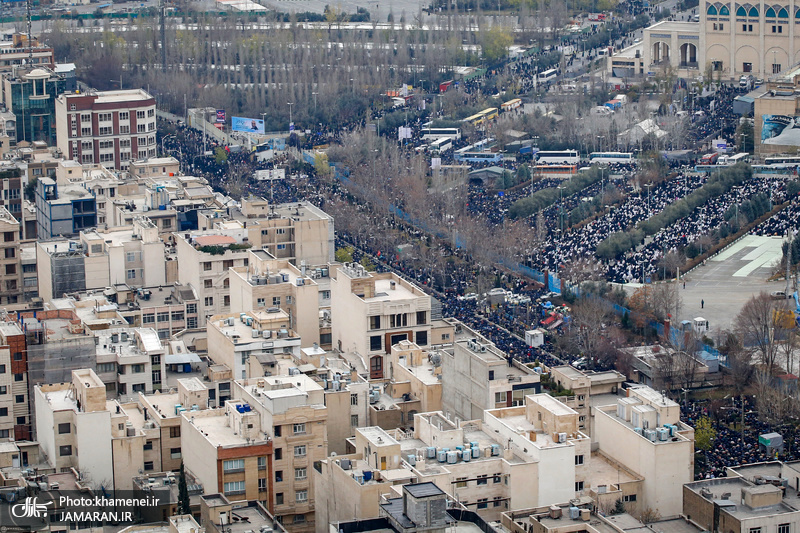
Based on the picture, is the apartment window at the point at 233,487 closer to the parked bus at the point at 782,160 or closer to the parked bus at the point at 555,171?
the parked bus at the point at 555,171

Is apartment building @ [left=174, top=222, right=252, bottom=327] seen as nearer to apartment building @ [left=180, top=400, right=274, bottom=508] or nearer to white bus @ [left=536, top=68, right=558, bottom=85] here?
apartment building @ [left=180, top=400, right=274, bottom=508]

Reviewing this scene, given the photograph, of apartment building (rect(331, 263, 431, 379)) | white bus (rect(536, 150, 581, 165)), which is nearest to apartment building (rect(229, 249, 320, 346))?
apartment building (rect(331, 263, 431, 379))

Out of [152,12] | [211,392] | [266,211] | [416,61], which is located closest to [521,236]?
[266,211]

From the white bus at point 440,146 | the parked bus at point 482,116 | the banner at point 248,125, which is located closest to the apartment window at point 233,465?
the white bus at point 440,146

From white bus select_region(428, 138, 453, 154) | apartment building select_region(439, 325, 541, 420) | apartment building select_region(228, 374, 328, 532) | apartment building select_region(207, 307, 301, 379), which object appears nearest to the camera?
apartment building select_region(228, 374, 328, 532)

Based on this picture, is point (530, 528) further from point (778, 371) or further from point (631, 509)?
point (778, 371)
